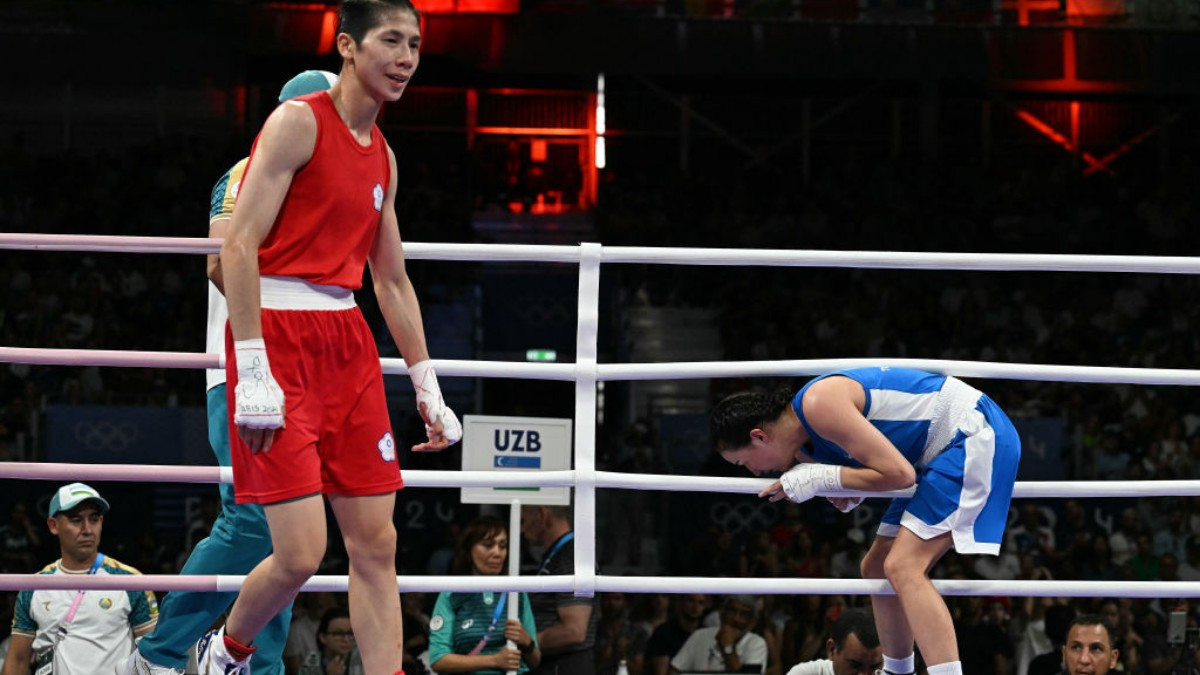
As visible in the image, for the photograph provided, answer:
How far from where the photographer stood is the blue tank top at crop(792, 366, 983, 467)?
4105 millimetres

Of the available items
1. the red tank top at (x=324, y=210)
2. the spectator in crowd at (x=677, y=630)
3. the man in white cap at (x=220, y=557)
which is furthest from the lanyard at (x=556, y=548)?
the red tank top at (x=324, y=210)

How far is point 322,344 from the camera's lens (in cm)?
343

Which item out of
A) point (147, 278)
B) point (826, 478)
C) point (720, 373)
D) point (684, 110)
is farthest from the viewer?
point (684, 110)

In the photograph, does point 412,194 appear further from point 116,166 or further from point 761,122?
point 761,122

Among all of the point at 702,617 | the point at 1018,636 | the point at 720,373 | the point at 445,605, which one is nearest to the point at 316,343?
the point at 720,373

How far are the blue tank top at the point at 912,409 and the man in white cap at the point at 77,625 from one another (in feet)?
10.7

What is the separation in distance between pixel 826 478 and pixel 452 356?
12169 millimetres

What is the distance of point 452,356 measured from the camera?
1596cm

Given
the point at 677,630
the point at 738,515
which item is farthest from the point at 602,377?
the point at 738,515

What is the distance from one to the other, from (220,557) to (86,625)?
253 centimetres

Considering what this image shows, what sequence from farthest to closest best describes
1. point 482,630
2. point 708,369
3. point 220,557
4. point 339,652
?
point 339,652 → point 482,630 → point 708,369 → point 220,557

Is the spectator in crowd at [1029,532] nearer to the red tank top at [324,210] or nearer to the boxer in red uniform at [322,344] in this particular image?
the boxer in red uniform at [322,344]

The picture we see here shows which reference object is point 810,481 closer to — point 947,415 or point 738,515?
point 947,415

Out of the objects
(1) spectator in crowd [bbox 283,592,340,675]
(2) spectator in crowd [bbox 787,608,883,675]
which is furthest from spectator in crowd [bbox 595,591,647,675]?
(2) spectator in crowd [bbox 787,608,883,675]
